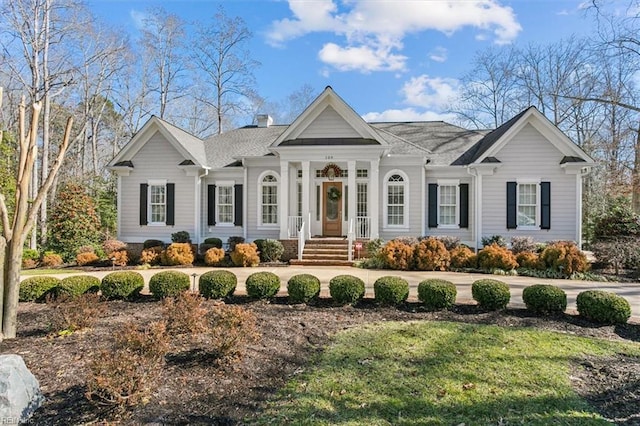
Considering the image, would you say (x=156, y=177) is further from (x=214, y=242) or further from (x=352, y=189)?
(x=352, y=189)

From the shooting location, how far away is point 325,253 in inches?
554

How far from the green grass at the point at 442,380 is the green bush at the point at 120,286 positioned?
4767 mm

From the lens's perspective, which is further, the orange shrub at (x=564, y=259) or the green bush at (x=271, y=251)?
the green bush at (x=271, y=251)

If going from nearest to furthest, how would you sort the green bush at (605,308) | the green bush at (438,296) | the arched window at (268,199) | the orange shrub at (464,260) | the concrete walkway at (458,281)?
the green bush at (605,308), the green bush at (438,296), the concrete walkway at (458,281), the orange shrub at (464,260), the arched window at (268,199)

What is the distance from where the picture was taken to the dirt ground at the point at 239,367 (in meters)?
3.40

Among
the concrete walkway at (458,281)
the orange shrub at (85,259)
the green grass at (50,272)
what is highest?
the orange shrub at (85,259)

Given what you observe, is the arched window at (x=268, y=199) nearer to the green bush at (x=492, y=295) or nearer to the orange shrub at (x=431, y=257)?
the orange shrub at (x=431, y=257)

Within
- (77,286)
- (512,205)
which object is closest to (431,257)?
(512,205)

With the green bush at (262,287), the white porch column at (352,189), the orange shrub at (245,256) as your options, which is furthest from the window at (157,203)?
the green bush at (262,287)

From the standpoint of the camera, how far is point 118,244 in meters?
14.4

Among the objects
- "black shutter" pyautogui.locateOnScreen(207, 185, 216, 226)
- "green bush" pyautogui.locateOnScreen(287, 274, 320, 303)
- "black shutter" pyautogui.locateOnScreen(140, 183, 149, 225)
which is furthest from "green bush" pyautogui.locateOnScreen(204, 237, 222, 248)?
"green bush" pyautogui.locateOnScreen(287, 274, 320, 303)

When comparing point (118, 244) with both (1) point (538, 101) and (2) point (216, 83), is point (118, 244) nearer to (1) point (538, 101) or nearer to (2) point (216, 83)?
(2) point (216, 83)

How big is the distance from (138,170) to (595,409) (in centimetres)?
1695

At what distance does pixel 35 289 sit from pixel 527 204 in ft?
51.9
